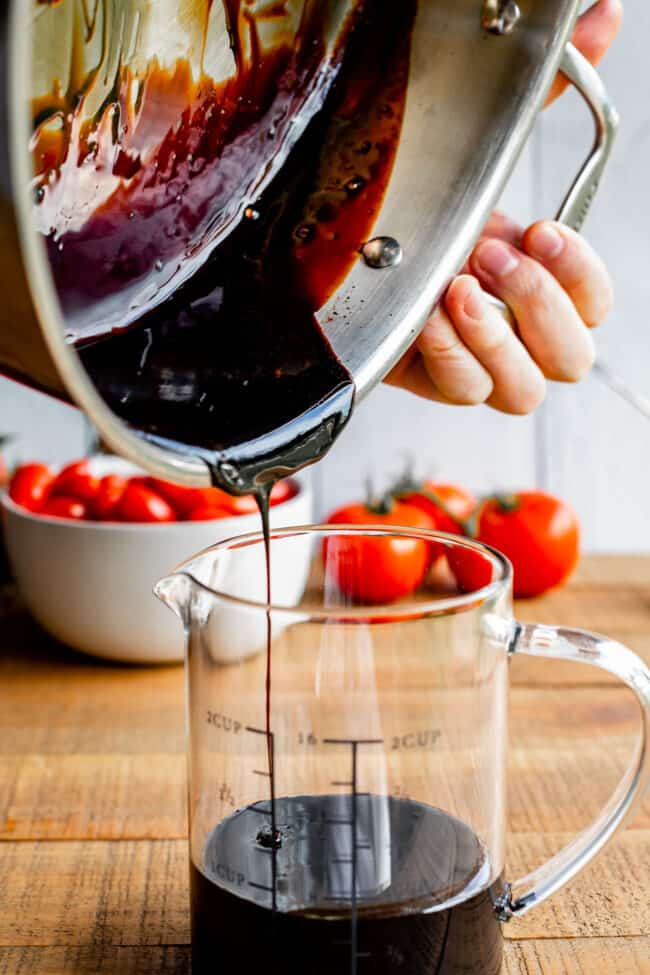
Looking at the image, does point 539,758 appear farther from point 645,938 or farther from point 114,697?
point 114,697

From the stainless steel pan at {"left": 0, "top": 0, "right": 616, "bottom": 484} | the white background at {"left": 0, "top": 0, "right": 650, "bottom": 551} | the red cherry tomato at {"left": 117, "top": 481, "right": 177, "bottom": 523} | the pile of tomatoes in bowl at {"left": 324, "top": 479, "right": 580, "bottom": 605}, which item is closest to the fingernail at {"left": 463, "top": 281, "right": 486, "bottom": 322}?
the stainless steel pan at {"left": 0, "top": 0, "right": 616, "bottom": 484}

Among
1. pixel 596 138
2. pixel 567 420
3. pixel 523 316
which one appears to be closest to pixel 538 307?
pixel 523 316

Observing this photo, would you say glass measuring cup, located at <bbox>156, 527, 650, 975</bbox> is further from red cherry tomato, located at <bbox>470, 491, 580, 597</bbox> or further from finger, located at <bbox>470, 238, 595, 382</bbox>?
red cherry tomato, located at <bbox>470, 491, 580, 597</bbox>

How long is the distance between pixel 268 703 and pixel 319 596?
127 mm

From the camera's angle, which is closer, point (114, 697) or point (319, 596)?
point (319, 596)

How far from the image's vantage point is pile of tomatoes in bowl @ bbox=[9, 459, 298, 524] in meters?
0.94

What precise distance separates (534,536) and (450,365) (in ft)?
1.11

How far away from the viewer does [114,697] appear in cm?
88

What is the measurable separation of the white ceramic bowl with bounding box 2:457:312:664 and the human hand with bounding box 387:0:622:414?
22 cm

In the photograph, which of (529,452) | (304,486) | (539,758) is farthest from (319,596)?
(529,452)

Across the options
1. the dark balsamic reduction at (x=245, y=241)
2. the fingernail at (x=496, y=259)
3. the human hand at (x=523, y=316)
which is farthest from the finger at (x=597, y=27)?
the dark balsamic reduction at (x=245, y=241)

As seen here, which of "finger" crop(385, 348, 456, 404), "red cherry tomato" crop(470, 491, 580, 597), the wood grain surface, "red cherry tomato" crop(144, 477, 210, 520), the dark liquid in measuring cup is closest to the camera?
the dark liquid in measuring cup

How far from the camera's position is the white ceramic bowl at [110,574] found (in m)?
0.89

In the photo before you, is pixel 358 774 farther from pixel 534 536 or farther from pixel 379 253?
pixel 534 536
